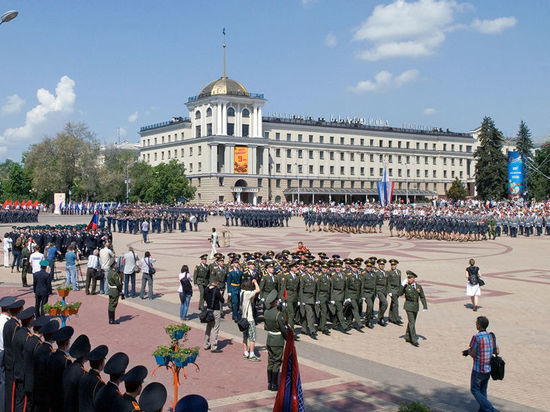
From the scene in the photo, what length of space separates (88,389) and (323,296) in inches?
354

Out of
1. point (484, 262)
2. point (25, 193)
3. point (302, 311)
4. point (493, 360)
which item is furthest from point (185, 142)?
point (493, 360)

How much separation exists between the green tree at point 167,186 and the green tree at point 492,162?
40.2 meters

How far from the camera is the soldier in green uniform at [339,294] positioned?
47.8 ft

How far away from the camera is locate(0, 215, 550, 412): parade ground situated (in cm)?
971

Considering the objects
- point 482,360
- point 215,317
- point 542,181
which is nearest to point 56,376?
point 215,317

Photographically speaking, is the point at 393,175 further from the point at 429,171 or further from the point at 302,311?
the point at 302,311

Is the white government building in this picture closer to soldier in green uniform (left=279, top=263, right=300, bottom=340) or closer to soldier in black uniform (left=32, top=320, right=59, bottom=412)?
soldier in green uniform (left=279, top=263, right=300, bottom=340)

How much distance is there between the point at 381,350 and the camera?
1299cm

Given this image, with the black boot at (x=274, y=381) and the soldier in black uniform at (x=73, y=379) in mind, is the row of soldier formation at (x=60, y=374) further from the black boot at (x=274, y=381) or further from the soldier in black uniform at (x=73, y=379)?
the black boot at (x=274, y=381)

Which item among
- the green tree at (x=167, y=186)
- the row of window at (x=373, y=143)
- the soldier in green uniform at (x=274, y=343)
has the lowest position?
the soldier in green uniform at (x=274, y=343)

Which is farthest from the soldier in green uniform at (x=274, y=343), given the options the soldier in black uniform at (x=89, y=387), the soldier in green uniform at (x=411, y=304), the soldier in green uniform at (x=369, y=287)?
the soldier in green uniform at (x=369, y=287)

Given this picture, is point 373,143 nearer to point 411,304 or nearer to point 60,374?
point 411,304

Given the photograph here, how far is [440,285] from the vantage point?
21047 millimetres

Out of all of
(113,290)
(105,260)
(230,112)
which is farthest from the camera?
(230,112)
